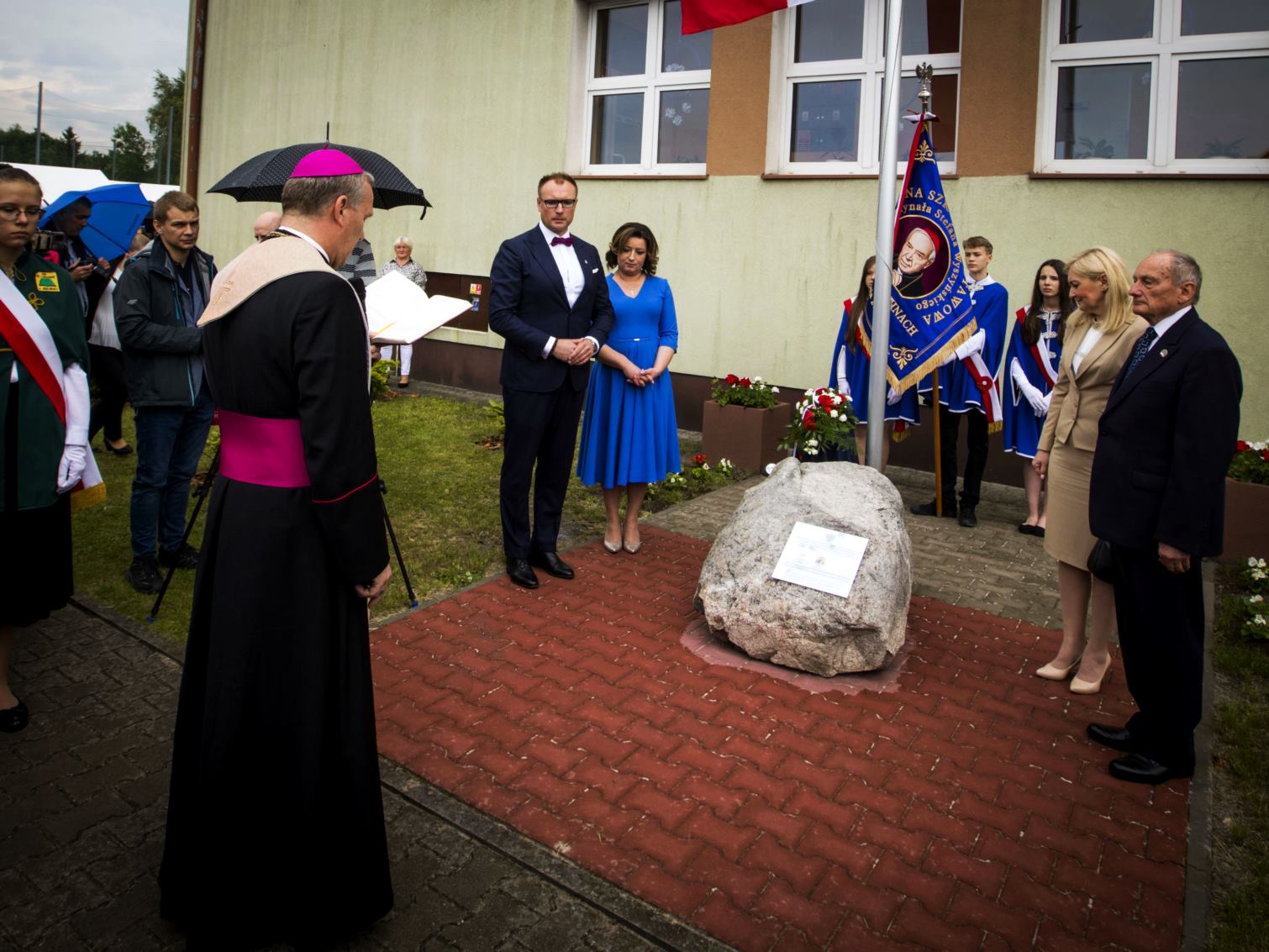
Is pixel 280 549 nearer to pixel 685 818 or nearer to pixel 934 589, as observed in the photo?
pixel 685 818

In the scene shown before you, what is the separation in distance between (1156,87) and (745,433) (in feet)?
14.9

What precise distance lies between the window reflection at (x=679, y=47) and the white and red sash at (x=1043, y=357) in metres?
5.21

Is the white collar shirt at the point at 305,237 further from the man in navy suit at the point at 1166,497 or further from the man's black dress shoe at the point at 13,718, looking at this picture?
the man in navy suit at the point at 1166,497

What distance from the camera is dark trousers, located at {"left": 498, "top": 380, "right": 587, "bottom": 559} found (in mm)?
5766

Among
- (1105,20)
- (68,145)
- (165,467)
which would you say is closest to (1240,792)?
(165,467)

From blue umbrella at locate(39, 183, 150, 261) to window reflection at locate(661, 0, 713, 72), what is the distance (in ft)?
19.0

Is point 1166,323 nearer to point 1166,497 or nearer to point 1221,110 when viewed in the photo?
point 1166,497

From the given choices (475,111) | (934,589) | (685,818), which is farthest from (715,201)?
(685,818)

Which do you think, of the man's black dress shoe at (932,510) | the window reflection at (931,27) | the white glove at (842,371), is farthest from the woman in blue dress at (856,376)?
the window reflection at (931,27)

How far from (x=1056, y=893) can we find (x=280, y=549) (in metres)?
2.68

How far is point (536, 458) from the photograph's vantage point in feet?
19.9

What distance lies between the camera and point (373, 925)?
2.82m

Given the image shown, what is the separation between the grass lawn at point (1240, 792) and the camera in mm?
2977

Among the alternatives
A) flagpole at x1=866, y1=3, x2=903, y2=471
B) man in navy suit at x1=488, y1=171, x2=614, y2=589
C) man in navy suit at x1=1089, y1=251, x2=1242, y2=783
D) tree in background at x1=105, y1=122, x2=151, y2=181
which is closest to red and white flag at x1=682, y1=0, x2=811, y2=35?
flagpole at x1=866, y1=3, x2=903, y2=471
